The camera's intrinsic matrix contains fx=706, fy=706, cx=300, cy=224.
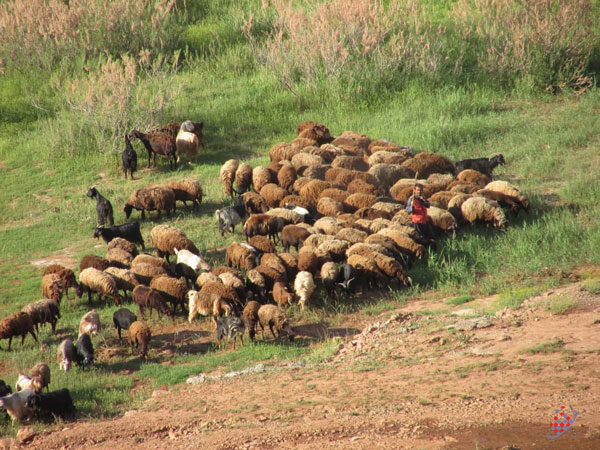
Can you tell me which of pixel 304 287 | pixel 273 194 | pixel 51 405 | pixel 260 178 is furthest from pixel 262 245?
pixel 51 405

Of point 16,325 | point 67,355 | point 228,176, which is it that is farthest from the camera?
point 228,176

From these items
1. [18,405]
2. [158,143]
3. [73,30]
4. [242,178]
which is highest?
[73,30]

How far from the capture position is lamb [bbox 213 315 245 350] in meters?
9.00

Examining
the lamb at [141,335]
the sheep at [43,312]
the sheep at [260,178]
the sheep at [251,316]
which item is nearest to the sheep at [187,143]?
the sheep at [260,178]

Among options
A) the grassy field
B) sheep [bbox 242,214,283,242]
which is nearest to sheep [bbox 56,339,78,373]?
the grassy field

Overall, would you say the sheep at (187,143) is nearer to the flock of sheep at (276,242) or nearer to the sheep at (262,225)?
the flock of sheep at (276,242)

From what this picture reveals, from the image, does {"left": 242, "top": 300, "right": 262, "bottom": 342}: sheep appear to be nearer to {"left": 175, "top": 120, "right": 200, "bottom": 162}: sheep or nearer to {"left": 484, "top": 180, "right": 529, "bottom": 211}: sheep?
{"left": 484, "top": 180, "right": 529, "bottom": 211}: sheep

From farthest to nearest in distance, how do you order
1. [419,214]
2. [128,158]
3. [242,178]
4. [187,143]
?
[187,143] < [128,158] < [242,178] < [419,214]

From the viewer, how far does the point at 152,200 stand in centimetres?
1338

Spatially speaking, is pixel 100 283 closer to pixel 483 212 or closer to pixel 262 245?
pixel 262 245

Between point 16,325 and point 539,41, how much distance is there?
14984mm

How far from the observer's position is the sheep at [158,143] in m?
15.8

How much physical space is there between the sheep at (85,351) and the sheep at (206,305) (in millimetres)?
1462

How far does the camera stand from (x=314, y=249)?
1062cm
